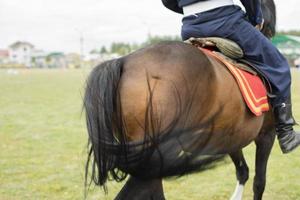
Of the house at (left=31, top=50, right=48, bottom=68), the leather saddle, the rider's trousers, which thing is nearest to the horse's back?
the leather saddle

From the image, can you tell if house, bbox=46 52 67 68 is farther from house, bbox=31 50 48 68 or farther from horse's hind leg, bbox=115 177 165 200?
horse's hind leg, bbox=115 177 165 200

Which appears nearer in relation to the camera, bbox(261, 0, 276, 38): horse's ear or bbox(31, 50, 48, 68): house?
bbox(261, 0, 276, 38): horse's ear

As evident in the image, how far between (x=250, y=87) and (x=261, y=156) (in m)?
1.51

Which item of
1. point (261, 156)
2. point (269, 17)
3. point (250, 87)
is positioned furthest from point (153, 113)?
point (269, 17)

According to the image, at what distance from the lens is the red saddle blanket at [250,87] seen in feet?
11.2

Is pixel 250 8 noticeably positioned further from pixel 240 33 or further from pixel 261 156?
pixel 261 156

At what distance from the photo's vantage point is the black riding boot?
3983mm

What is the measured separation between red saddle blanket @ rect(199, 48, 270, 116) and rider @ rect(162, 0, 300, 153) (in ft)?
0.59

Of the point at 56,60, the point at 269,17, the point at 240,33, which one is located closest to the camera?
the point at 240,33

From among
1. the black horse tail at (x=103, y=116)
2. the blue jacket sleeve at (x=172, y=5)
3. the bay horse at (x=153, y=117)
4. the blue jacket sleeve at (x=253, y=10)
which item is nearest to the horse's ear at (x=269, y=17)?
the blue jacket sleeve at (x=253, y=10)

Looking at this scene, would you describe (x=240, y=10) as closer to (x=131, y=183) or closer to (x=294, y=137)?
(x=294, y=137)

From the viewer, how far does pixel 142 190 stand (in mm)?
2955

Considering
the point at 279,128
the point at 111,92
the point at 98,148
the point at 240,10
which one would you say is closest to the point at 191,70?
the point at 111,92

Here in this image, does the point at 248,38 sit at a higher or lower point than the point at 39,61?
higher
